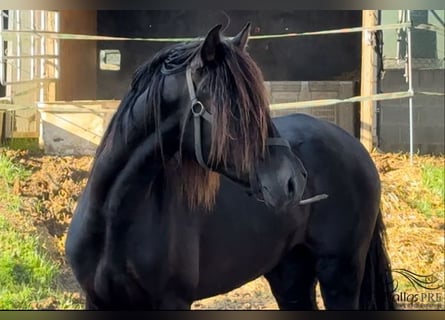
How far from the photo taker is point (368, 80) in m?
1.95

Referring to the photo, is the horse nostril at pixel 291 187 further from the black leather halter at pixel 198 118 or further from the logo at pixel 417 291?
the logo at pixel 417 291

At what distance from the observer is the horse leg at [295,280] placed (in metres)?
1.84

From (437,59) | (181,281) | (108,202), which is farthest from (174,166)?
(437,59)

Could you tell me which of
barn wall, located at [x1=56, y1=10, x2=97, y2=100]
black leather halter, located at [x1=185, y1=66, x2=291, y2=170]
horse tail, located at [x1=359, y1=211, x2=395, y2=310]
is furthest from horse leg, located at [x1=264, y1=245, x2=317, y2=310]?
barn wall, located at [x1=56, y1=10, x2=97, y2=100]

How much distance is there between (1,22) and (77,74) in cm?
28

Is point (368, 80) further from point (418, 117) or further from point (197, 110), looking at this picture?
point (197, 110)

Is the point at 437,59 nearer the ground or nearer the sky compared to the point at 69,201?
nearer the sky

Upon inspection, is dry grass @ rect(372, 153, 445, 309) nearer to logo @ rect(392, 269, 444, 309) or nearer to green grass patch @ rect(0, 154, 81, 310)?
logo @ rect(392, 269, 444, 309)

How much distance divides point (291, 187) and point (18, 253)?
3.01ft

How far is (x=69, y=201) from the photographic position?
72.6 inches

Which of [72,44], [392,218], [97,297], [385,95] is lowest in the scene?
[97,297]

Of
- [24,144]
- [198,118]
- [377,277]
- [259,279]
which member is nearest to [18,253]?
[24,144]

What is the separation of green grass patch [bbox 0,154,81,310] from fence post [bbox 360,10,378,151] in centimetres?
101

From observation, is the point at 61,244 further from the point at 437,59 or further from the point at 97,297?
the point at 437,59
